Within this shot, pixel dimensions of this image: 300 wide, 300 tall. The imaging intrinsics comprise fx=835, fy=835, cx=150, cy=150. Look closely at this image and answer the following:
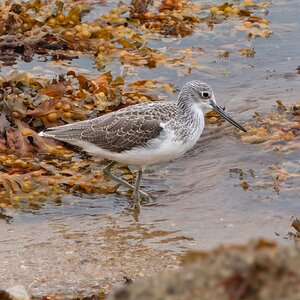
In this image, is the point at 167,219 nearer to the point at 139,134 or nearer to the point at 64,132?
the point at 139,134

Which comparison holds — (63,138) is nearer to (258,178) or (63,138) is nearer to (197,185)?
(197,185)

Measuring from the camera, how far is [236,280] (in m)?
2.81

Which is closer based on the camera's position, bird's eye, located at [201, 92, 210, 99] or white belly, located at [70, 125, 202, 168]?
white belly, located at [70, 125, 202, 168]

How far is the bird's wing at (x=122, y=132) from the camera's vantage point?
28.2 ft

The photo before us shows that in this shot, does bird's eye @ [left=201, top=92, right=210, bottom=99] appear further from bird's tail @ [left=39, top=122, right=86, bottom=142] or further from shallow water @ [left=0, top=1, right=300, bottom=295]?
bird's tail @ [left=39, top=122, right=86, bottom=142]

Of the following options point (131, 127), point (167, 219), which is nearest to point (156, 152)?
point (131, 127)

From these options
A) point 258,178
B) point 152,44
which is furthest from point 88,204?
point 152,44

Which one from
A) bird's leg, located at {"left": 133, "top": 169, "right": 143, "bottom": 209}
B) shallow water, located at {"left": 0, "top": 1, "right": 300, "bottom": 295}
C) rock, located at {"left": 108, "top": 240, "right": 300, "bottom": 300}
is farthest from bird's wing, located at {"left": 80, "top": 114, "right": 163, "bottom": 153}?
rock, located at {"left": 108, "top": 240, "right": 300, "bottom": 300}

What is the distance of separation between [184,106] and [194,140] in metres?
0.48

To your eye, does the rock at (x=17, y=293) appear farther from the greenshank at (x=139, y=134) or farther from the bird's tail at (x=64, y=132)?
the bird's tail at (x=64, y=132)

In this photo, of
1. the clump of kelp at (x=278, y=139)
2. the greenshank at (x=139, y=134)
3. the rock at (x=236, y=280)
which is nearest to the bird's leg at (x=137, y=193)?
the greenshank at (x=139, y=134)

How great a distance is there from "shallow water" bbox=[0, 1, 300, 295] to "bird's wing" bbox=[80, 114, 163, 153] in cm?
60

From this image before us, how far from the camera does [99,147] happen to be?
28.9 feet

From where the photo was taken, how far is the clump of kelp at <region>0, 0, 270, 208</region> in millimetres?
8719
